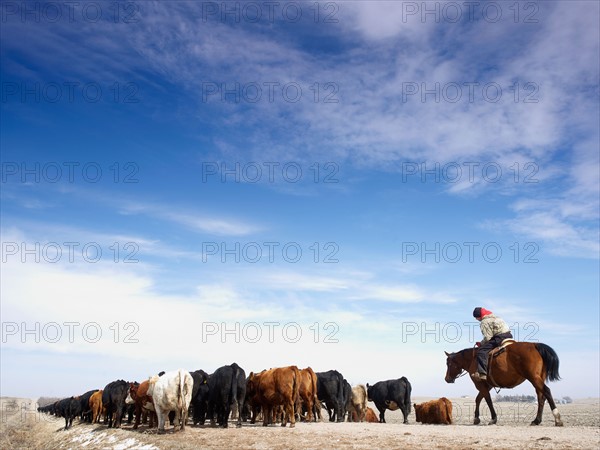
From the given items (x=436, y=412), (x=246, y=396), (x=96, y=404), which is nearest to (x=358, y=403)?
(x=436, y=412)

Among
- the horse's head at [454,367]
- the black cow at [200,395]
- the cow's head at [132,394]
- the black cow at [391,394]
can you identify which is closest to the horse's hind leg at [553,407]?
the horse's head at [454,367]

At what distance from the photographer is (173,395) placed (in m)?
18.0

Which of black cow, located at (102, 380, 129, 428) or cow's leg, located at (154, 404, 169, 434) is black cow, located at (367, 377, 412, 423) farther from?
black cow, located at (102, 380, 129, 428)

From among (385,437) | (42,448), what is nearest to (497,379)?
(385,437)

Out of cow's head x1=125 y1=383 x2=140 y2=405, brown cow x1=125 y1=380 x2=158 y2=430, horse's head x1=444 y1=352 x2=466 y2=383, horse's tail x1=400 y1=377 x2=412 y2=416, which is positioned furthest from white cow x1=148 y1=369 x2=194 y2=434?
horse's tail x1=400 y1=377 x2=412 y2=416

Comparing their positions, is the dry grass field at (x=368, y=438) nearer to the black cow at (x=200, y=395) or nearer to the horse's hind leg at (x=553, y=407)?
the horse's hind leg at (x=553, y=407)

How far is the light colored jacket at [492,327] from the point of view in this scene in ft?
56.6

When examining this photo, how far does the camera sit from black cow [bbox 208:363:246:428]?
19.3m

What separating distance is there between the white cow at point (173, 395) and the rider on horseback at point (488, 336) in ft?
34.5

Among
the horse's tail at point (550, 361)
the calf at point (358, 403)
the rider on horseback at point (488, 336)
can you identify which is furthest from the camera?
the calf at point (358, 403)

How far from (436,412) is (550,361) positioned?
11.5 meters

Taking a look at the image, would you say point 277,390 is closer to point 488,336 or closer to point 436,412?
point 488,336

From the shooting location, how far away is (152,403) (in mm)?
20188

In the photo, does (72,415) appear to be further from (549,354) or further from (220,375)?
(549,354)
